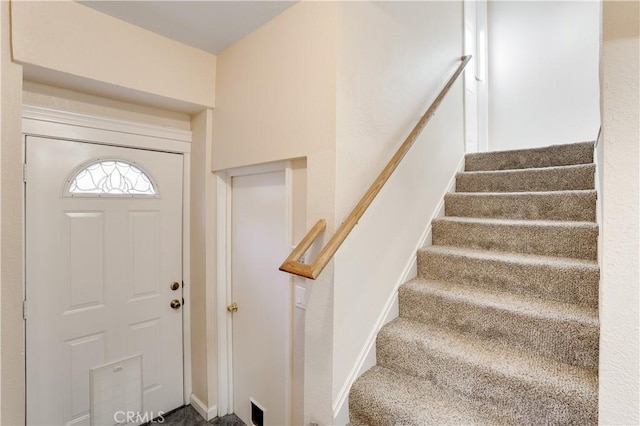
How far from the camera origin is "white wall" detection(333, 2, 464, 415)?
1471 mm

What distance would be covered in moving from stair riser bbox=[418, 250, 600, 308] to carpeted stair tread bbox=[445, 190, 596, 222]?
0.53m

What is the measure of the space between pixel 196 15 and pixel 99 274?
1.75 metres

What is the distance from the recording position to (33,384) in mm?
1802

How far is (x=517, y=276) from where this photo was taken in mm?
1627

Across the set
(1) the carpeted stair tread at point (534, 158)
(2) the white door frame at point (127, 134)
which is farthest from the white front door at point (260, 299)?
(1) the carpeted stair tread at point (534, 158)

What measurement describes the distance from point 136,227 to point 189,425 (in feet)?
4.87

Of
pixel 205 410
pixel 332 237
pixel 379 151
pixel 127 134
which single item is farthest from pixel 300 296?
pixel 127 134

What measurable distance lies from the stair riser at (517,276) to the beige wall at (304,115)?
85cm

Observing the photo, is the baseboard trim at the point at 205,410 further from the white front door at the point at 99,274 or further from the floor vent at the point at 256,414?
the floor vent at the point at 256,414

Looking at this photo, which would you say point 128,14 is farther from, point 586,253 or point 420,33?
point 586,253

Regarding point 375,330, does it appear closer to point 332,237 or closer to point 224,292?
point 332,237

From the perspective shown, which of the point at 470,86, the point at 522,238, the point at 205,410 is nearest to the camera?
the point at 522,238

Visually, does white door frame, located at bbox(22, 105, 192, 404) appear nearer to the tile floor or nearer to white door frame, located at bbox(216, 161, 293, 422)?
the tile floor

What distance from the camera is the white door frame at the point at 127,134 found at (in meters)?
1.80
